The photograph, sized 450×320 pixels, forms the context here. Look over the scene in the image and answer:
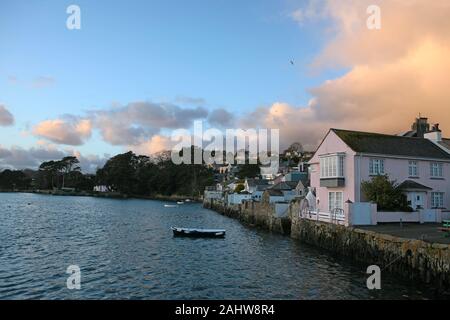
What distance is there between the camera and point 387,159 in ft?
120

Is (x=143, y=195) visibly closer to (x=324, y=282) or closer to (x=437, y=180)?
(x=437, y=180)

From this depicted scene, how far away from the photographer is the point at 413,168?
37875 millimetres

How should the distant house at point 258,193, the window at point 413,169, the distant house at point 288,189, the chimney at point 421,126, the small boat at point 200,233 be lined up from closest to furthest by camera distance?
1. the window at point 413,169
2. the small boat at point 200,233
3. the chimney at point 421,126
4. the distant house at point 288,189
5. the distant house at point 258,193

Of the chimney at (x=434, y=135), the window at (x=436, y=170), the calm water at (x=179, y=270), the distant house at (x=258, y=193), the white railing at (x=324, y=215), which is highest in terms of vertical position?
the chimney at (x=434, y=135)

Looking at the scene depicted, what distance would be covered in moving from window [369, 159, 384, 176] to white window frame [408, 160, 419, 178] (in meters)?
3.54

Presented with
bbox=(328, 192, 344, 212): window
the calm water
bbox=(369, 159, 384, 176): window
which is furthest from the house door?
the calm water

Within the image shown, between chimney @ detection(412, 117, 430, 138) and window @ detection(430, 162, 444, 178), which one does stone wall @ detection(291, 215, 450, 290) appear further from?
chimney @ detection(412, 117, 430, 138)

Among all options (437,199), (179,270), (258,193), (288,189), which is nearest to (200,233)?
(179,270)

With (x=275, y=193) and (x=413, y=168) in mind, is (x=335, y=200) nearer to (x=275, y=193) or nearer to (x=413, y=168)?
(x=413, y=168)

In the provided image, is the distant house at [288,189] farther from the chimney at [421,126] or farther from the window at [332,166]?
the window at [332,166]

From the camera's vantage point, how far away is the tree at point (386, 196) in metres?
32.2

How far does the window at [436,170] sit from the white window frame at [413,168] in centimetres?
194

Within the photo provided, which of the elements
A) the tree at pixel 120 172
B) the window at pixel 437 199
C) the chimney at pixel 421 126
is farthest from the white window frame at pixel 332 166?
the tree at pixel 120 172

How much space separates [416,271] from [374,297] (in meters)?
3.83
